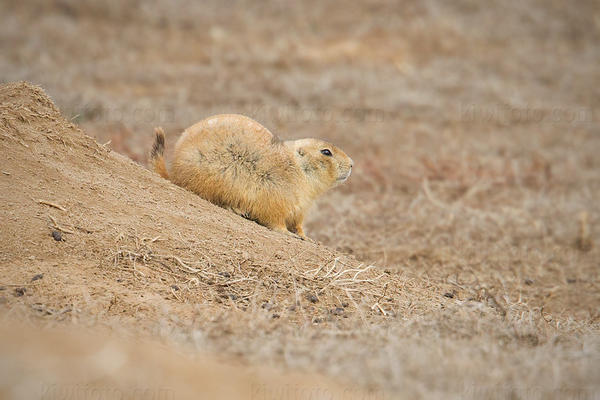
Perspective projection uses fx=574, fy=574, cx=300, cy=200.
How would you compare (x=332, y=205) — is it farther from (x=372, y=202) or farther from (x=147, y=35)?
(x=147, y=35)

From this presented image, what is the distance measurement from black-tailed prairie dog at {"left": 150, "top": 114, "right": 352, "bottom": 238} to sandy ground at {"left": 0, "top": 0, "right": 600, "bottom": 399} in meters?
0.25

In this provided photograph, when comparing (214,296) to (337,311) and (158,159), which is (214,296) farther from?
(158,159)

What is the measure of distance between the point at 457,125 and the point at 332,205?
19.1 feet

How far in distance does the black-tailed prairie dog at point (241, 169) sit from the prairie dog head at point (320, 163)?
67 millimetres

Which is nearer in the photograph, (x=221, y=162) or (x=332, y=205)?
(x=221, y=162)

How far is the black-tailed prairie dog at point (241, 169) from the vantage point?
15.5 feet

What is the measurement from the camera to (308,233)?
21.3 ft

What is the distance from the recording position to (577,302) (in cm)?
540

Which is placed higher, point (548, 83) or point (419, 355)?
point (548, 83)

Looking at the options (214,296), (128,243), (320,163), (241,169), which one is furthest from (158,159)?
(214,296)

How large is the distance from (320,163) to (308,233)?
147 cm

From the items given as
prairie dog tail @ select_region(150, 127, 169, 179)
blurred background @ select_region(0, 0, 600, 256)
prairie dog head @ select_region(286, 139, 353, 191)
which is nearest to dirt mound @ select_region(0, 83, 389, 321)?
prairie dog tail @ select_region(150, 127, 169, 179)

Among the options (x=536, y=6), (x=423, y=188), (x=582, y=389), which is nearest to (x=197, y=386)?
(x=582, y=389)

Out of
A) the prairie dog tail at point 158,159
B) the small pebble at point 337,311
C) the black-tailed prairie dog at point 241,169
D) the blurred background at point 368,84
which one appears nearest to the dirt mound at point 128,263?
the small pebble at point 337,311
